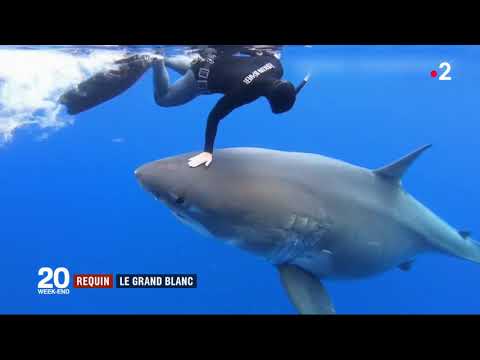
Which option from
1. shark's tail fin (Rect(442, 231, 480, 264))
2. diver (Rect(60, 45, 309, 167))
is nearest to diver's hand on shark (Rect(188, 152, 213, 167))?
diver (Rect(60, 45, 309, 167))

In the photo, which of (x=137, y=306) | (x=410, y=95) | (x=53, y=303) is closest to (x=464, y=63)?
(x=410, y=95)

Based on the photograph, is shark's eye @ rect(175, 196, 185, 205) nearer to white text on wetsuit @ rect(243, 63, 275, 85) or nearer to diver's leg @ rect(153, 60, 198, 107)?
white text on wetsuit @ rect(243, 63, 275, 85)

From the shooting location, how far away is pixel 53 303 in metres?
6.07

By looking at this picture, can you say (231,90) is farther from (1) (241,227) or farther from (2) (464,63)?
(2) (464,63)

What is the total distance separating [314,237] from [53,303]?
4073 millimetres

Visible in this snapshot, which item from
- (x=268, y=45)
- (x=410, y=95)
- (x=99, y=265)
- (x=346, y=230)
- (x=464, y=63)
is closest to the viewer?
(x=346, y=230)

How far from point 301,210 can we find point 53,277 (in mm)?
3980

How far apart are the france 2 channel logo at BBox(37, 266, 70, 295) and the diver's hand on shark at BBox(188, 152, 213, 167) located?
3.10 m

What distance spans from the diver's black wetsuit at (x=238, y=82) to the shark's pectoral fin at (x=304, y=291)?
1.65m

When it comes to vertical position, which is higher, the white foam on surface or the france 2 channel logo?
the white foam on surface

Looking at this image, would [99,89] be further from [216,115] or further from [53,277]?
[53,277]

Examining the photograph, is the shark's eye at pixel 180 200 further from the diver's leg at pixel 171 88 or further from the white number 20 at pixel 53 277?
the white number 20 at pixel 53 277

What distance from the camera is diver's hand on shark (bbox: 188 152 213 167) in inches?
169

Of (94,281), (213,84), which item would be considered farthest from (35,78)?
(213,84)
